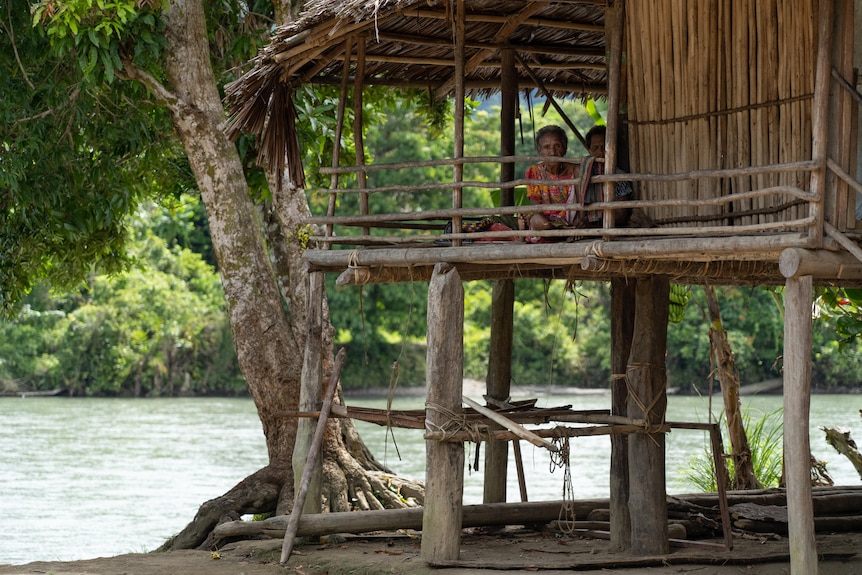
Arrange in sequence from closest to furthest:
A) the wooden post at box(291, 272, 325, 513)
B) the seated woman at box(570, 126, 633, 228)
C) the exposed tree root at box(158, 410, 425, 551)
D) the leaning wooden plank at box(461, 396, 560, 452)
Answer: the leaning wooden plank at box(461, 396, 560, 452), the seated woman at box(570, 126, 633, 228), the wooden post at box(291, 272, 325, 513), the exposed tree root at box(158, 410, 425, 551)

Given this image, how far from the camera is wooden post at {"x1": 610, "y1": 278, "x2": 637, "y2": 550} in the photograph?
750 cm

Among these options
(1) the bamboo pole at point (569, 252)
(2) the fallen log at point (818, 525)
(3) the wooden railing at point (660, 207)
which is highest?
(3) the wooden railing at point (660, 207)

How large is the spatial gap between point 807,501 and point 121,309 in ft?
84.5

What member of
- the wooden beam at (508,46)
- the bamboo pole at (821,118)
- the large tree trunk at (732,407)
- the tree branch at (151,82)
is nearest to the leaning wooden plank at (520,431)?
the bamboo pole at (821,118)

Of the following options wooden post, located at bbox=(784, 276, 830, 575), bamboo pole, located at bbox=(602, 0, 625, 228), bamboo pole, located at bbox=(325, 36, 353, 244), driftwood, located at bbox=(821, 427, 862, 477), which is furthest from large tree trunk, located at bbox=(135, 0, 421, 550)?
wooden post, located at bbox=(784, 276, 830, 575)

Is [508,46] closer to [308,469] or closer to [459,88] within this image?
[459,88]

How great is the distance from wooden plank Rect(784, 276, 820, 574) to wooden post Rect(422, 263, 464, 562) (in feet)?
6.63

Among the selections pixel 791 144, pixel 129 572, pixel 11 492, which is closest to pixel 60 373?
pixel 11 492

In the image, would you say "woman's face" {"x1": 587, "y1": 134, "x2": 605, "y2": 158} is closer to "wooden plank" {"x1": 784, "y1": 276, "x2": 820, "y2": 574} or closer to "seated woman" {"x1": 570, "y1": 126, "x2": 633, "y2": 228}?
"seated woman" {"x1": 570, "y1": 126, "x2": 633, "y2": 228}

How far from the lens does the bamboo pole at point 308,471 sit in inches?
294

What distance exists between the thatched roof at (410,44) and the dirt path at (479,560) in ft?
9.40

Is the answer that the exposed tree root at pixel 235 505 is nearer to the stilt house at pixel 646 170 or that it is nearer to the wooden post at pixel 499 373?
the wooden post at pixel 499 373

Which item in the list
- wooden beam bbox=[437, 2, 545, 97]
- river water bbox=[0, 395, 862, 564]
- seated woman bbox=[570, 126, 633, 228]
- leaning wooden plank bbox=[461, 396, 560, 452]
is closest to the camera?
leaning wooden plank bbox=[461, 396, 560, 452]

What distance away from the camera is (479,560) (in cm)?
706
